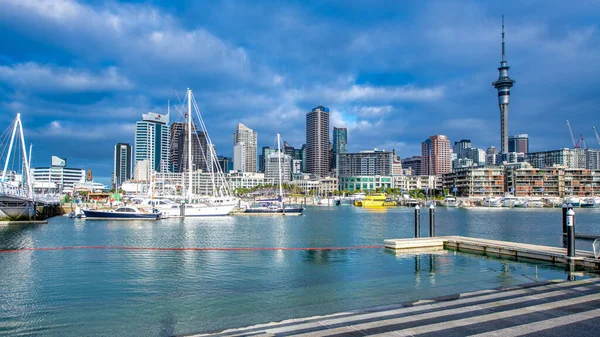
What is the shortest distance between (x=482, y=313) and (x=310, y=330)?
574 cm

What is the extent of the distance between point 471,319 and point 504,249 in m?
21.2

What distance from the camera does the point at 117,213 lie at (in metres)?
83.8

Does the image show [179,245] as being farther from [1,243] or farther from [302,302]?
[302,302]

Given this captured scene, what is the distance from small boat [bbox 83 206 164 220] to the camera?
8338 cm

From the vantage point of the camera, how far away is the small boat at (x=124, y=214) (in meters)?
83.4

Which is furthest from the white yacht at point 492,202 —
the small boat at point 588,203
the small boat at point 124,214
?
the small boat at point 124,214

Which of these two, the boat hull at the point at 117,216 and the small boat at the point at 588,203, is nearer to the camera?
the boat hull at the point at 117,216

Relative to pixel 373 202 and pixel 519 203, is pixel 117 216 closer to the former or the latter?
pixel 373 202

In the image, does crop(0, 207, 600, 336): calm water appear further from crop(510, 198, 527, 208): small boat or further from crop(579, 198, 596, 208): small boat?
crop(579, 198, 596, 208): small boat

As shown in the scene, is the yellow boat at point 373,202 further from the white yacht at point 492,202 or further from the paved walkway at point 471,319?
the paved walkway at point 471,319

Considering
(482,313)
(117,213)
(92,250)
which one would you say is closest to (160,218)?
(117,213)

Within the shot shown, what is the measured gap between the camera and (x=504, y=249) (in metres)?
31.7

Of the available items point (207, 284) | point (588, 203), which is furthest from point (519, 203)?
point (207, 284)

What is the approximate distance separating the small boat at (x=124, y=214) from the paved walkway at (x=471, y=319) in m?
75.4
